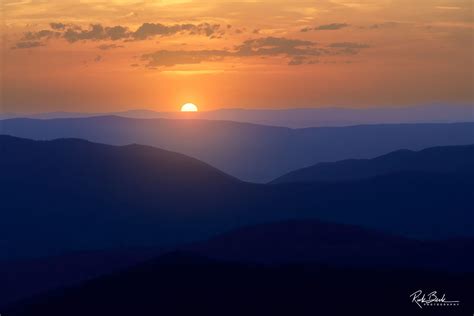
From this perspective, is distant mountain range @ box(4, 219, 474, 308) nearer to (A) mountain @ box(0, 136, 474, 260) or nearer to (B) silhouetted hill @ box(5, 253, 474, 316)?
(B) silhouetted hill @ box(5, 253, 474, 316)

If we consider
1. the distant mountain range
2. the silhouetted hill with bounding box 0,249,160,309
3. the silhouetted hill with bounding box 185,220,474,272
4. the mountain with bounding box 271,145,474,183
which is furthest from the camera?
the mountain with bounding box 271,145,474,183

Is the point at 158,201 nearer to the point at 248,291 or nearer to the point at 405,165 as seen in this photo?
the point at 405,165

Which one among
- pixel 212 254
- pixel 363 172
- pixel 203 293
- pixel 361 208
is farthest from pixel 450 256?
pixel 363 172

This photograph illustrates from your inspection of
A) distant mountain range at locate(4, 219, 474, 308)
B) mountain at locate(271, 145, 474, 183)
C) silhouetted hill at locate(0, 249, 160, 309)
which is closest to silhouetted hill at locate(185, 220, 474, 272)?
distant mountain range at locate(4, 219, 474, 308)

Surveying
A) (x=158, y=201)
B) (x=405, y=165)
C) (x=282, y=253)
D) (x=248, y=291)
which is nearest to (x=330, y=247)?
(x=282, y=253)

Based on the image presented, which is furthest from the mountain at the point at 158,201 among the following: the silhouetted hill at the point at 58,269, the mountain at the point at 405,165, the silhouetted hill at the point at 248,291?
the silhouetted hill at the point at 248,291

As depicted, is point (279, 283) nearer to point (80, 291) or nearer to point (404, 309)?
point (404, 309)
